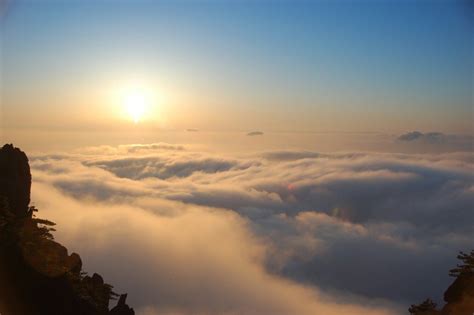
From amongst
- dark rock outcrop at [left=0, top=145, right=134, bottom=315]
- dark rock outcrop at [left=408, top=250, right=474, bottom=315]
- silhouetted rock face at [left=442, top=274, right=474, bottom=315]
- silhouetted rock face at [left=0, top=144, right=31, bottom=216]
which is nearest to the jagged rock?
dark rock outcrop at [left=0, top=145, right=134, bottom=315]

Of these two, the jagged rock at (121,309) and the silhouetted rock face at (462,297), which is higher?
the silhouetted rock face at (462,297)

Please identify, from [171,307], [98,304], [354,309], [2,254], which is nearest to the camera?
[2,254]

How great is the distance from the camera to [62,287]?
78.9ft

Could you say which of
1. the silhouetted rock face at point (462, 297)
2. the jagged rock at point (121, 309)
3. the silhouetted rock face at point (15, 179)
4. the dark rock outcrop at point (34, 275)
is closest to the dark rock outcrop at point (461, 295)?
the silhouetted rock face at point (462, 297)

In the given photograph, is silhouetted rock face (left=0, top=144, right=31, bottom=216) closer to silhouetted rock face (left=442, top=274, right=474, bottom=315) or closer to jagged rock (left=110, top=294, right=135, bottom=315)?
jagged rock (left=110, top=294, right=135, bottom=315)

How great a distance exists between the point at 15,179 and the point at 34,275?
9493 millimetres

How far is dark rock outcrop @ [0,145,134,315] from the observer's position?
897 inches

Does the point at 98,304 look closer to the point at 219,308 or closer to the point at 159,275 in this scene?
the point at 219,308

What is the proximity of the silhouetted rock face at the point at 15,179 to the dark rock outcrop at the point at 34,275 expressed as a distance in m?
0.07

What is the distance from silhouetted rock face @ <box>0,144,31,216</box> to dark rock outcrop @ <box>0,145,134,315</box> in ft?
0.24

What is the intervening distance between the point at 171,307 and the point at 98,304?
136922mm

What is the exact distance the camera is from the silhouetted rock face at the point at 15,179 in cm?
2817

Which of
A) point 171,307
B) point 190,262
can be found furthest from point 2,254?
point 190,262

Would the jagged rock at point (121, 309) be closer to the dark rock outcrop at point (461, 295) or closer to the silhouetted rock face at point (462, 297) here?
the dark rock outcrop at point (461, 295)
